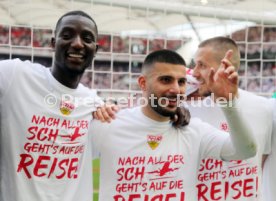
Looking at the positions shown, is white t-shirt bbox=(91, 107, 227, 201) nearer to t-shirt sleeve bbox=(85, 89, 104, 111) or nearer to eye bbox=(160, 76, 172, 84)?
t-shirt sleeve bbox=(85, 89, 104, 111)

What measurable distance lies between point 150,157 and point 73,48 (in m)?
0.74

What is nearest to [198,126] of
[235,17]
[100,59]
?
[235,17]

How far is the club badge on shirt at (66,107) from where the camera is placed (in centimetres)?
234

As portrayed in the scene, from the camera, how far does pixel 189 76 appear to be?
9.39ft

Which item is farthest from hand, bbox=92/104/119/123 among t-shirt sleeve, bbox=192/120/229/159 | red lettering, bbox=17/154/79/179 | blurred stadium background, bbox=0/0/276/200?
blurred stadium background, bbox=0/0/276/200

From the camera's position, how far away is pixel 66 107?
92.7 inches

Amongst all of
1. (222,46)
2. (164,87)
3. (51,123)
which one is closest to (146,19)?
(222,46)

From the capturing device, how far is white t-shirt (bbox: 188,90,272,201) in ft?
8.61

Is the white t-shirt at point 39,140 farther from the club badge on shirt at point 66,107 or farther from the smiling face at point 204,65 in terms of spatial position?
the smiling face at point 204,65

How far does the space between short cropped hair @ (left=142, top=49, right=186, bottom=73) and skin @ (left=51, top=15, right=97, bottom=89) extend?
1.19 ft

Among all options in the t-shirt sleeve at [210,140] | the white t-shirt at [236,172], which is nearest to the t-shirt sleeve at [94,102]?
the t-shirt sleeve at [210,140]

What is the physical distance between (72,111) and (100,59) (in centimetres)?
555

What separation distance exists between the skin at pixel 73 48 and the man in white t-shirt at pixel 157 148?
31cm

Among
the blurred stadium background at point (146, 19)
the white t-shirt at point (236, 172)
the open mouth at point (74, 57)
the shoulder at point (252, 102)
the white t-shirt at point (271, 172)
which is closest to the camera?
the open mouth at point (74, 57)
